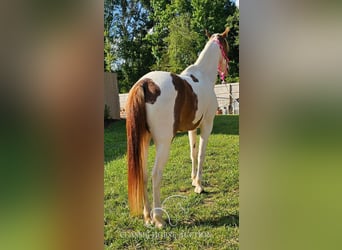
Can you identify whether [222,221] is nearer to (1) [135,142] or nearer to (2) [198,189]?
(2) [198,189]

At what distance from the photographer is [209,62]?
1027 millimetres

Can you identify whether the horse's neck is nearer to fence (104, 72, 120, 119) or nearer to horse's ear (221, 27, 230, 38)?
horse's ear (221, 27, 230, 38)

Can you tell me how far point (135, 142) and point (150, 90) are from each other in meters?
0.19

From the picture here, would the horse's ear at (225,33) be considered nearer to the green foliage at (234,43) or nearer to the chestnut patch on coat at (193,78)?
the green foliage at (234,43)

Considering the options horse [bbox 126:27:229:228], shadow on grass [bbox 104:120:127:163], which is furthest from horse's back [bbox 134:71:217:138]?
shadow on grass [bbox 104:120:127:163]

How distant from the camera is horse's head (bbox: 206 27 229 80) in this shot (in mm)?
977

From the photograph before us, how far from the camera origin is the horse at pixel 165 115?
955 mm

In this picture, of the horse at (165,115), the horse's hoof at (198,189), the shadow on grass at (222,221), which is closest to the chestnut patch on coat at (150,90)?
the horse at (165,115)

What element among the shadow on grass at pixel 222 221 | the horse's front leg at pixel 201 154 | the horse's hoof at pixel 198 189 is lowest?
the shadow on grass at pixel 222 221

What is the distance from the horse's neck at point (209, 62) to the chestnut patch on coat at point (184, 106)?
83mm
